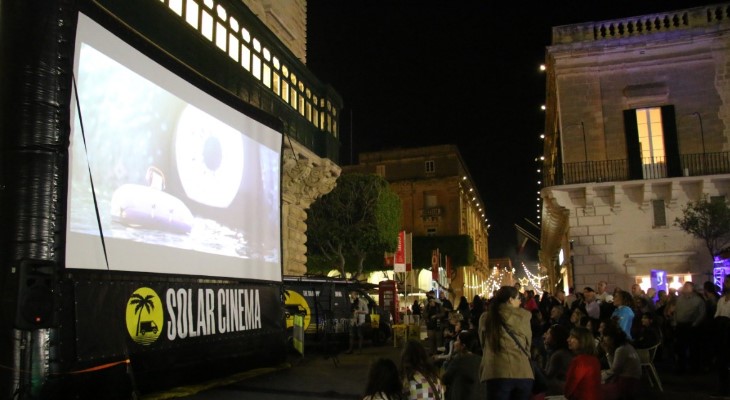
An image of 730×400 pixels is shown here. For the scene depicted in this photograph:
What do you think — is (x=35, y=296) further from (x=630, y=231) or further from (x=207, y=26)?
(x=630, y=231)

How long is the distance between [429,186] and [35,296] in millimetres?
51649

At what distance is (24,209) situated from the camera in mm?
6199

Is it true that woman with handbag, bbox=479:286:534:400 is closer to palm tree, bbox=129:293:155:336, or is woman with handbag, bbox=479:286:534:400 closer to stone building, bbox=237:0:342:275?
palm tree, bbox=129:293:155:336

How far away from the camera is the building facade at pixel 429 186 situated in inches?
2170

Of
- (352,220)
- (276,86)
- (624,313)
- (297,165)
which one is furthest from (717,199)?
(352,220)

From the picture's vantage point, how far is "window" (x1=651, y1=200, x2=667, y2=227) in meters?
21.4

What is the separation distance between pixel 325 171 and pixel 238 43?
21.0 ft

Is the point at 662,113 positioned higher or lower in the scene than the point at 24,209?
higher

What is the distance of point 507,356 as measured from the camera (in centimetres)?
486

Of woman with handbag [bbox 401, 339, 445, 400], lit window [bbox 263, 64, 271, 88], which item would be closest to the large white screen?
woman with handbag [bbox 401, 339, 445, 400]

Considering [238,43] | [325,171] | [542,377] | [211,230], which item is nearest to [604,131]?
[325,171]

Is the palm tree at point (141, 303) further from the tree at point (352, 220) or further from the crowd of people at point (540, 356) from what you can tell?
the tree at point (352, 220)

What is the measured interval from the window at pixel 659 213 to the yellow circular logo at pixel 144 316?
1913cm

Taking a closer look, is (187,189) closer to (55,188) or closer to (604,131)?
→ (55,188)
